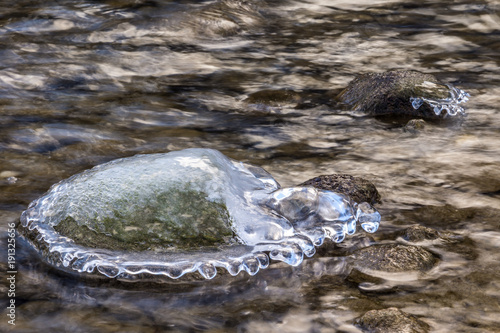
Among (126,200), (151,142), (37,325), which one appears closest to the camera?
(37,325)

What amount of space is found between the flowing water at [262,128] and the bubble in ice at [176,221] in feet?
0.28

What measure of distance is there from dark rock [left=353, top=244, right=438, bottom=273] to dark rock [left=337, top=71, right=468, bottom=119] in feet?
5.80

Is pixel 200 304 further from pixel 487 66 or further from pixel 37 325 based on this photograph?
pixel 487 66

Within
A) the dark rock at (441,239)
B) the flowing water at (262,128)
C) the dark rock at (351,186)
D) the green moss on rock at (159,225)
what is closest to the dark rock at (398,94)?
the flowing water at (262,128)

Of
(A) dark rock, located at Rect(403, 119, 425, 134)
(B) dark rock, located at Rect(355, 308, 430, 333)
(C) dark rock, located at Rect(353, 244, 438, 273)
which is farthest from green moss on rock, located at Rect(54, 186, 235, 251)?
(A) dark rock, located at Rect(403, 119, 425, 134)

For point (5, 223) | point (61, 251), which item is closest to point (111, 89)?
point (5, 223)

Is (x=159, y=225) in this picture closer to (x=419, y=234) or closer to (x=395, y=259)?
(x=395, y=259)

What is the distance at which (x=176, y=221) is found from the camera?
2.66 meters

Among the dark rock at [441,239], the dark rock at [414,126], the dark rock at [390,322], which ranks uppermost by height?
the dark rock at [390,322]

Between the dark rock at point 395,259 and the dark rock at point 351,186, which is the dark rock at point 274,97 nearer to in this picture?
the dark rock at point 351,186

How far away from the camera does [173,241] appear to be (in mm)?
2629

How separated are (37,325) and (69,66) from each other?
327cm

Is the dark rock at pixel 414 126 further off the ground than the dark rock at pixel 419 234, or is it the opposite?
the dark rock at pixel 419 234

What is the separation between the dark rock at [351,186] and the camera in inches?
119
